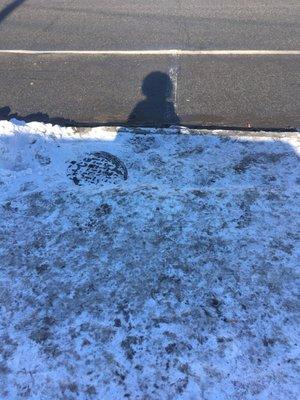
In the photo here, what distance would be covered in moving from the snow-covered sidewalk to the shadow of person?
48cm

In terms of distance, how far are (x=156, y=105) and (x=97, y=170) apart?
1.70 metres

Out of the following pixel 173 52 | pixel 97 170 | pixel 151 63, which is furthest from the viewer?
pixel 173 52

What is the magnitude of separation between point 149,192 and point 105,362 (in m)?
1.85

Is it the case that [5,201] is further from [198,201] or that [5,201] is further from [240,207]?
[240,207]

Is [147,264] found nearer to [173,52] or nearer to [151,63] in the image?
[151,63]

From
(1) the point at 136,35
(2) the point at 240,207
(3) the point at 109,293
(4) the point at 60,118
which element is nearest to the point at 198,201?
(2) the point at 240,207

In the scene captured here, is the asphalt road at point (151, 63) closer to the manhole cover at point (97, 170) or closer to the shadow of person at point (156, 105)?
the shadow of person at point (156, 105)

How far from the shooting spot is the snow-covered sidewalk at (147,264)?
3096mm

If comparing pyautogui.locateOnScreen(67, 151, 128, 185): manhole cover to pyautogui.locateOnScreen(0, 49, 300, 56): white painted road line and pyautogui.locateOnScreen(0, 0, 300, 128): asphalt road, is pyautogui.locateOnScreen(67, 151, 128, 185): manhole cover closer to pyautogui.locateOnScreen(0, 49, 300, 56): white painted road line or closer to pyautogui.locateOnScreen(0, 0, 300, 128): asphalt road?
pyautogui.locateOnScreen(0, 0, 300, 128): asphalt road

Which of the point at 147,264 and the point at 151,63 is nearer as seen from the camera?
the point at 147,264

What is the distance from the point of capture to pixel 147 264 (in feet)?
12.4

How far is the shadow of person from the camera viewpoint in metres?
5.61

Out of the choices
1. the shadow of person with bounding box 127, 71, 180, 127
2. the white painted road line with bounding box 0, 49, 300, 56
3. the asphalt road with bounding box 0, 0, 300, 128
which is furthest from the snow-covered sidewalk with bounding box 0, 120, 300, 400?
the white painted road line with bounding box 0, 49, 300, 56

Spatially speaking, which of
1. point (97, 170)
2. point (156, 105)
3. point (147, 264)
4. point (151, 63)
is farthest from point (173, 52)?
point (147, 264)
